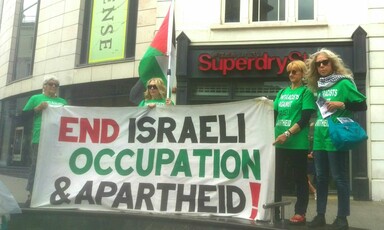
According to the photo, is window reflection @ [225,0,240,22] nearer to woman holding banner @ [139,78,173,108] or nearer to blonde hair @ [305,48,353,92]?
woman holding banner @ [139,78,173,108]

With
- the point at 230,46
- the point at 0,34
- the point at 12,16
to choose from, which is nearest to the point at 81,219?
the point at 230,46

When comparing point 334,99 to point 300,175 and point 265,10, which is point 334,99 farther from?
point 265,10

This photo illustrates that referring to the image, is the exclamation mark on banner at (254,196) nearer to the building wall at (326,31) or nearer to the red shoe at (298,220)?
the red shoe at (298,220)

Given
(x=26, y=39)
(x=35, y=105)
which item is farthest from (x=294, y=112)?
(x=26, y=39)

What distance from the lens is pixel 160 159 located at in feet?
15.1

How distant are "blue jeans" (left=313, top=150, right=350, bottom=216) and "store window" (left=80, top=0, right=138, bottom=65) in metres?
7.91

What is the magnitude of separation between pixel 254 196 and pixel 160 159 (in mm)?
1135

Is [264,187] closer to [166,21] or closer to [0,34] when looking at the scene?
[166,21]

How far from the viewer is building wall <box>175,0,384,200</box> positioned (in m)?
8.70

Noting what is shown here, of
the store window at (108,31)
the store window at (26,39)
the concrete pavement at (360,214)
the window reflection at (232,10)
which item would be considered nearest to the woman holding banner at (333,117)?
the concrete pavement at (360,214)

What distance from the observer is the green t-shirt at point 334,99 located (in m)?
3.78

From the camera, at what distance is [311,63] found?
162 inches

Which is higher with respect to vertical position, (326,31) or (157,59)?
(326,31)

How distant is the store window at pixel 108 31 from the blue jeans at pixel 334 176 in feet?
25.9
